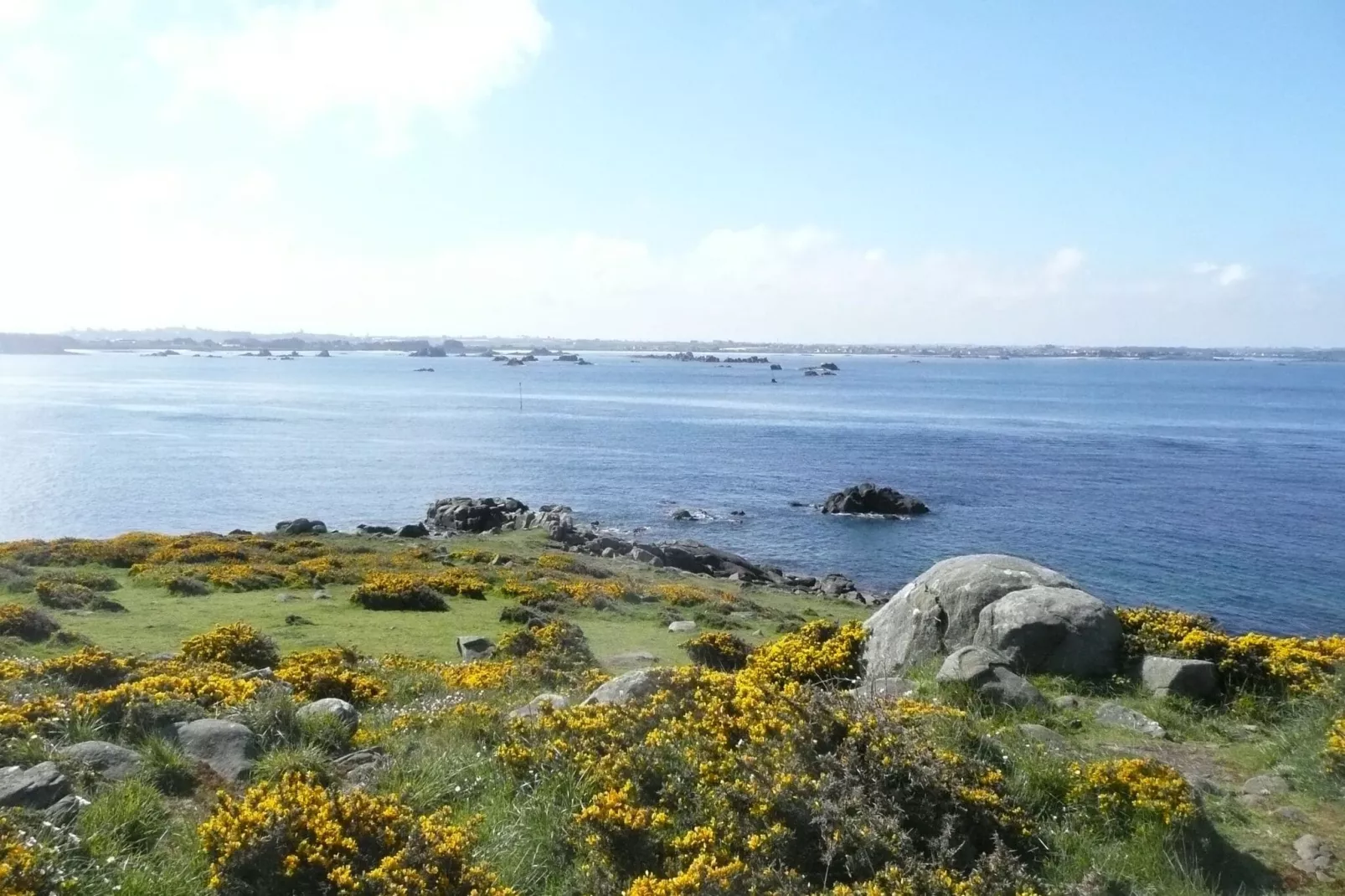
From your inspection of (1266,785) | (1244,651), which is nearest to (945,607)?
(1244,651)

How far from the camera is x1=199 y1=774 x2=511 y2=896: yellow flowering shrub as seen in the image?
6.48 m

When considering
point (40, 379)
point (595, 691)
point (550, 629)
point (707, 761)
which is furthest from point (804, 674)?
point (40, 379)

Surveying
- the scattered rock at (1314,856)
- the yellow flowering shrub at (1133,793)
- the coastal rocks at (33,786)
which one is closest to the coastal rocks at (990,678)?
the yellow flowering shrub at (1133,793)

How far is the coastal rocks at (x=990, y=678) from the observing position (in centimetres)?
1122

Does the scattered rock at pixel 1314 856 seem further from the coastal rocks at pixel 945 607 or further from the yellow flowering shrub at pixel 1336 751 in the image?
the coastal rocks at pixel 945 607

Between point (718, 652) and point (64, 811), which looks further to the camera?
point (718, 652)

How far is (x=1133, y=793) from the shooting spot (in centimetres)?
787

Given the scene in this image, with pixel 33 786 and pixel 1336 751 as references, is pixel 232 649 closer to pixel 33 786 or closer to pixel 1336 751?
pixel 33 786

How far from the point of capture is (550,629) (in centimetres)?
1867

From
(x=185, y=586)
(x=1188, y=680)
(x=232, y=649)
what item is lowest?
(x=185, y=586)

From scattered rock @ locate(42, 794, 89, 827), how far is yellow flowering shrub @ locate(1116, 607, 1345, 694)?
13250 millimetres

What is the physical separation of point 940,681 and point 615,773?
17.3 feet

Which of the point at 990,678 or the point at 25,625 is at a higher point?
the point at 990,678

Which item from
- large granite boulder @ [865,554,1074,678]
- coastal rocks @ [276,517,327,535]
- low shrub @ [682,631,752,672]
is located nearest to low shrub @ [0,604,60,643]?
low shrub @ [682,631,752,672]
